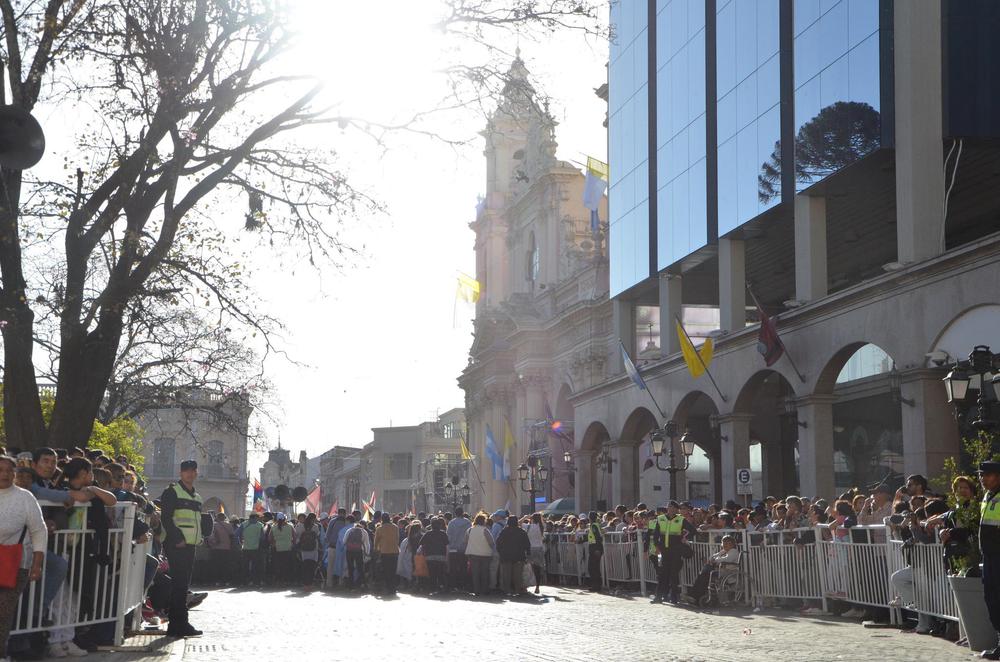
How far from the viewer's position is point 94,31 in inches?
662

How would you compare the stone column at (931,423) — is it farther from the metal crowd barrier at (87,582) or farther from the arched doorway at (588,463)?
the arched doorway at (588,463)

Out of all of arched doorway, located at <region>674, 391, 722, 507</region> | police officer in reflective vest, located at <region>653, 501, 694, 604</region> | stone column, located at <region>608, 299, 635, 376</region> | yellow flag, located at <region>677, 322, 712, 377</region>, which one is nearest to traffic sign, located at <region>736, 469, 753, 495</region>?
arched doorway, located at <region>674, 391, 722, 507</region>

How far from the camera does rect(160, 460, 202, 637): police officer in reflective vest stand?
559 inches

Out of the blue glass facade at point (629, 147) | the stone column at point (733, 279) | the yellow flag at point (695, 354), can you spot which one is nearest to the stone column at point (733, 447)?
the yellow flag at point (695, 354)

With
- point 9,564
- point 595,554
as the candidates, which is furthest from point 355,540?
point 9,564

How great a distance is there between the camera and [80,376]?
17531mm

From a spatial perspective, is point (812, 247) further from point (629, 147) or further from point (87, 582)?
point (87, 582)

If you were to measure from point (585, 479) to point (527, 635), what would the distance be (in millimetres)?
33210

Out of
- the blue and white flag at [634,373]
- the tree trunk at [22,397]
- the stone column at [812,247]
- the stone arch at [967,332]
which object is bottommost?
the tree trunk at [22,397]

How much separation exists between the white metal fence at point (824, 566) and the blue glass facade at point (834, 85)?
878 cm

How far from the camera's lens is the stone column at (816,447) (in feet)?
93.7

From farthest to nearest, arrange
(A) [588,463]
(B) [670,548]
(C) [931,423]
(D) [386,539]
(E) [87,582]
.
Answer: (A) [588,463] < (D) [386,539] < (C) [931,423] < (B) [670,548] < (E) [87,582]

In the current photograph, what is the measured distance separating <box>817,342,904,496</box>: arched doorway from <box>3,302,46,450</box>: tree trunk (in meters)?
25.2

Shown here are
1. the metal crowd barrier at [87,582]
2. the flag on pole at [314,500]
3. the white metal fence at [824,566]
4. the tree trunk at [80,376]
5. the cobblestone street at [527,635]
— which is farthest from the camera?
the flag on pole at [314,500]
